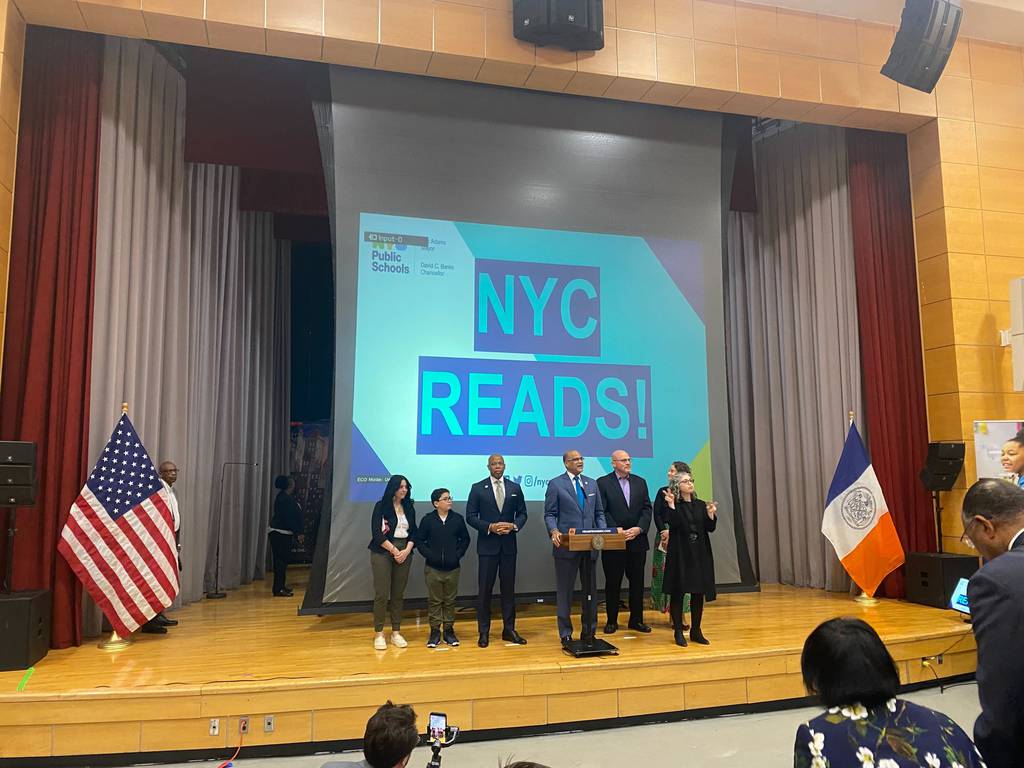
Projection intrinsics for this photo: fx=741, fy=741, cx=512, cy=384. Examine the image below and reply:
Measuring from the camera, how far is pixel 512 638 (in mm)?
4934

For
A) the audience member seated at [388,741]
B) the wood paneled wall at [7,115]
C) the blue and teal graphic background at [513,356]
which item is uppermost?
the wood paneled wall at [7,115]

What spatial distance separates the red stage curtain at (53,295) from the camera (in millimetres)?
4891

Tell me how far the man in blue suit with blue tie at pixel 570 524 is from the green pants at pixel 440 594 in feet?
2.34

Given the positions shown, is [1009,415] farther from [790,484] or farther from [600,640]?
[600,640]

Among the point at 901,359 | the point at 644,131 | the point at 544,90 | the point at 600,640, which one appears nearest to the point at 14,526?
the point at 600,640

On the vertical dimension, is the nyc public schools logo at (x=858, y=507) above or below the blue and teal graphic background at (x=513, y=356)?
below

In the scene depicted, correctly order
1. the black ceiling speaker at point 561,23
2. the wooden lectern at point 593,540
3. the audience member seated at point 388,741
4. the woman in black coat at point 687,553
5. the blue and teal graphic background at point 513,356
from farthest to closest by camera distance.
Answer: the blue and teal graphic background at point 513,356, the black ceiling speaker at point 561,23, the woman in black coat at point 687,553, the wooden lectern at point 593,540, the audience member seated at point 388,741

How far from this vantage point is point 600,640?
15.5 ft

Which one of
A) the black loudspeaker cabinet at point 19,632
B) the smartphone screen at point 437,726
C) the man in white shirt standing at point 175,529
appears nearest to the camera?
the smartphone screen at point 437,726

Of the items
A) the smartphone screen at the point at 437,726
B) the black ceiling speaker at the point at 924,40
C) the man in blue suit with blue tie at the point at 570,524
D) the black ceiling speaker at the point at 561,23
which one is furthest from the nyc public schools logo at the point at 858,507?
the smartphone screen at the point at 437,726

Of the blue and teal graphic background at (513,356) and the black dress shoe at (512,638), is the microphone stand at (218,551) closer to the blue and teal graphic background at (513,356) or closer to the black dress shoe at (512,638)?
the blue and teal graphic background at (513,356)

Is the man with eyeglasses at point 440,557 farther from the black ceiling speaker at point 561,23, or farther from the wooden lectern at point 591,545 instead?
the black ceiling speaker at point 561,23

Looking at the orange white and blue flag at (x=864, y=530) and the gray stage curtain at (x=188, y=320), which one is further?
the orange white and blue flag at (x=864, y=530)

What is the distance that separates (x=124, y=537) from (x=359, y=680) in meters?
2.03
